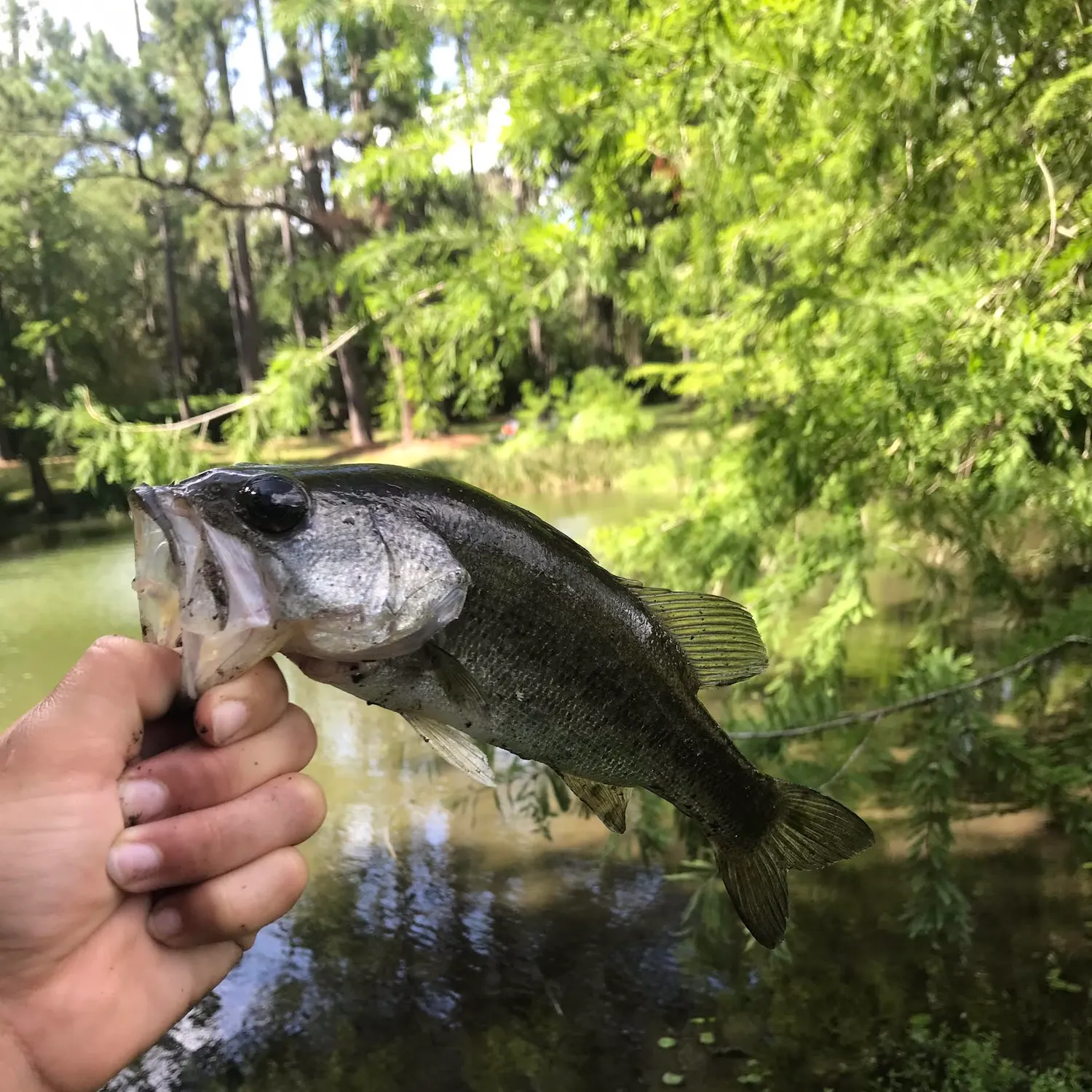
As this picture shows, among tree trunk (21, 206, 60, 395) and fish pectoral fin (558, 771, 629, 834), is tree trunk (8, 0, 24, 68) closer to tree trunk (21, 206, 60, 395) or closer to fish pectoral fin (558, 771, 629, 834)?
tree trunk (21, 206, 60, 395)

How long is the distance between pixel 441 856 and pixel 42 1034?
4.93 m

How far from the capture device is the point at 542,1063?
13.4ft

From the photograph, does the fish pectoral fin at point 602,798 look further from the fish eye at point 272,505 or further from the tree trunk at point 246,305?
the tree trunk at point 246,305

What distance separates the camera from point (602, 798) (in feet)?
4.90

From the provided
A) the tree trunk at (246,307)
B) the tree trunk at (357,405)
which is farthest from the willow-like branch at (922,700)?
the tree trunk at (246,307)

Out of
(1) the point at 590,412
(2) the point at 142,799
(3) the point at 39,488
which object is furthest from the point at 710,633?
(3) the point at 39,488

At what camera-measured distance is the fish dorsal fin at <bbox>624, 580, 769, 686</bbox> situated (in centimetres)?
149

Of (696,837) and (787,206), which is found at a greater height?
(787,206)

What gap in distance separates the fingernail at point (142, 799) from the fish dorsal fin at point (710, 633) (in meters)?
0.83

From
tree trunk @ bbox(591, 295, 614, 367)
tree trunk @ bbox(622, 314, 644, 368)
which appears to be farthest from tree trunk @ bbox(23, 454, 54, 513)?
tree trunk @ bbox(591, 295, 614, 367)

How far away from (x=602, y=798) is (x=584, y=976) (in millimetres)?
3735

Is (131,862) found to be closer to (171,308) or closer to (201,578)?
(201,578)

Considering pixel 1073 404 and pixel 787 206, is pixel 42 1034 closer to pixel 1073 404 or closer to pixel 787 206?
pixel 1073 404

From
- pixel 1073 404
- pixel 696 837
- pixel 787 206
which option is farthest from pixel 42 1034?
pixel 787 206
